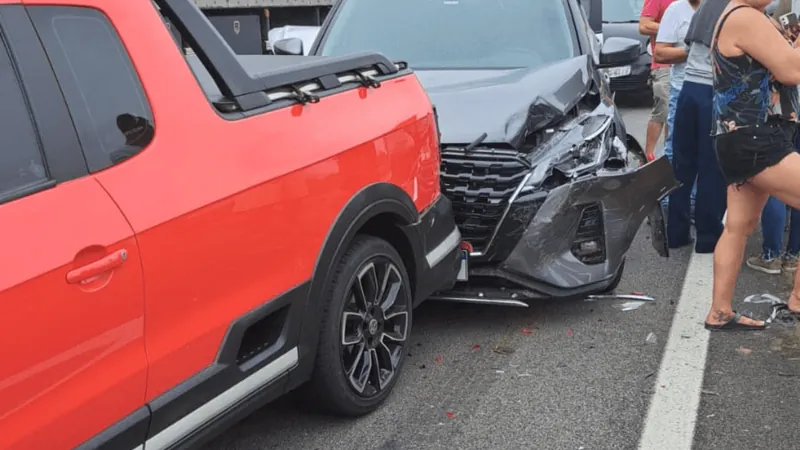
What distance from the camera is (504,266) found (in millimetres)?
4402

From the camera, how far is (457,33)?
5699 mm

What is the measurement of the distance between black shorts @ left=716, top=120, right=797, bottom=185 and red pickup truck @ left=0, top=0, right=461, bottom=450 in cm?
176

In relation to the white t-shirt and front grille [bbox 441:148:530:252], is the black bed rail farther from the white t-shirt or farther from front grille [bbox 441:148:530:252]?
the white t-shirt

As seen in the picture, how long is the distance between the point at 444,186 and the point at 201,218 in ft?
6.72

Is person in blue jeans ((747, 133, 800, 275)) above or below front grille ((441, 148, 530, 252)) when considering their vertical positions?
below

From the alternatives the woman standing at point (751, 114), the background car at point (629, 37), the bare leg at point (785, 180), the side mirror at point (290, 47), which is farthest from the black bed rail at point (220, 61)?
the background car at point (629, 37)

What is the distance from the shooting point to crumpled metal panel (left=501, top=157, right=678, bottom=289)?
14.4ft

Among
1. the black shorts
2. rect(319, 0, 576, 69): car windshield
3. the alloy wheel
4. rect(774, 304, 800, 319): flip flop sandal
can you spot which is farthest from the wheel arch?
rect(774, 304, 800, 319): flip flop sandal

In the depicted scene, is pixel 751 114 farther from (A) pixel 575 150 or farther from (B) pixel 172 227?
(B) pixel 172 227

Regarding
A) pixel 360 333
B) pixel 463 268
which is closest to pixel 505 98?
pixel 463 268

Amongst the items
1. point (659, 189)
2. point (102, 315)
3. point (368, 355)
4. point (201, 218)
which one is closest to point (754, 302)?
point (659, 189)

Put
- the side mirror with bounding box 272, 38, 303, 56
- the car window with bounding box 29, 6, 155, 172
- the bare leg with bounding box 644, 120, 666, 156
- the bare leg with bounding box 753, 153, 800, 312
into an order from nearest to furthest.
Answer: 1. the car window with bounding box 29, 6, 155, 172
2. the bare leg with bounding box 753, 153, 800, 312
3. the side mirror with bounding box 272, 38, 303, 56
4. the bare leg with bounding box 644, 120, 666, 156

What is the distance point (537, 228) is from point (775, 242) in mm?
2056

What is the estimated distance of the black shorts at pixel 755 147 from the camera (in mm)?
4195
